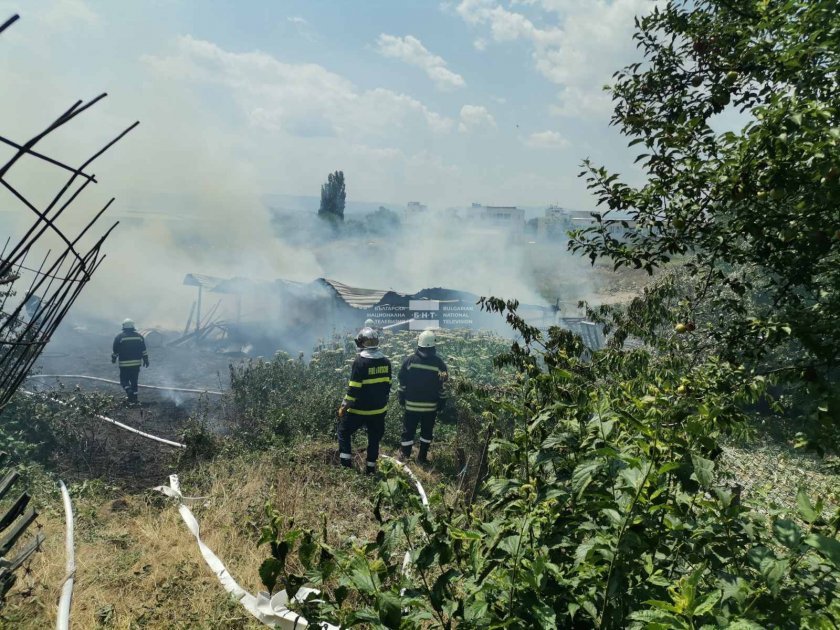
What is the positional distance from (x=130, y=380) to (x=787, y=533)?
11.9 m

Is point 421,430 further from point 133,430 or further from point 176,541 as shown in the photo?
point 133,430

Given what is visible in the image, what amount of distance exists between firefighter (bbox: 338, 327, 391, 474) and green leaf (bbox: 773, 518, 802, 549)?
604 centimetres

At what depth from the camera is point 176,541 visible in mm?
4801

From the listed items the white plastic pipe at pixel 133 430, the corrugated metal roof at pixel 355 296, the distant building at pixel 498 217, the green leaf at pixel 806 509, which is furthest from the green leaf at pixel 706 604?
the distant building at pixel 498 217

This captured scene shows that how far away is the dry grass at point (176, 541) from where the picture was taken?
3775mm

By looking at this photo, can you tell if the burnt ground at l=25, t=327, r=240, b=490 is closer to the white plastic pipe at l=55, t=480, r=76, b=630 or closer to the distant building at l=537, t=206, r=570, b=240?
the white plastic pipe at l=55, t=480, r=76, b=630

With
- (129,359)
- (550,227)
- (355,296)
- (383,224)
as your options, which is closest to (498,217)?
(550,227)

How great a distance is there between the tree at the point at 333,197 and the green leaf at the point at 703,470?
129 feet

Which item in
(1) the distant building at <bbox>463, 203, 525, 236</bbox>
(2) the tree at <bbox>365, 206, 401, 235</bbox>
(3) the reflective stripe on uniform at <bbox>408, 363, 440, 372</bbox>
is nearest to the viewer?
(3) the reflective stripe on uniform at <bbox>408, 363, 440, 372</bbox>

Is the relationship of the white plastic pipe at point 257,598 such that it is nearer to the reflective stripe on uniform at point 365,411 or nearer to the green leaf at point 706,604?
the green leaf at point 706,604

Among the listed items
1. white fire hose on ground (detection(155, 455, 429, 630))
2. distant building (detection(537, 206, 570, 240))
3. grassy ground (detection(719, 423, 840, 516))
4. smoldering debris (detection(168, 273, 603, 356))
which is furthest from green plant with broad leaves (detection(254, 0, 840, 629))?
distant building (detection(537, 206, 570, 240))

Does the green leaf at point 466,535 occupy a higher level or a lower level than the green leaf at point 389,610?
higher

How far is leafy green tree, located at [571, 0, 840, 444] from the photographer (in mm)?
1985

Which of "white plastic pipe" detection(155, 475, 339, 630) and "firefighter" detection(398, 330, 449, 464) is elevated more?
"firefighter" detection(398, 330, 449, 464)
